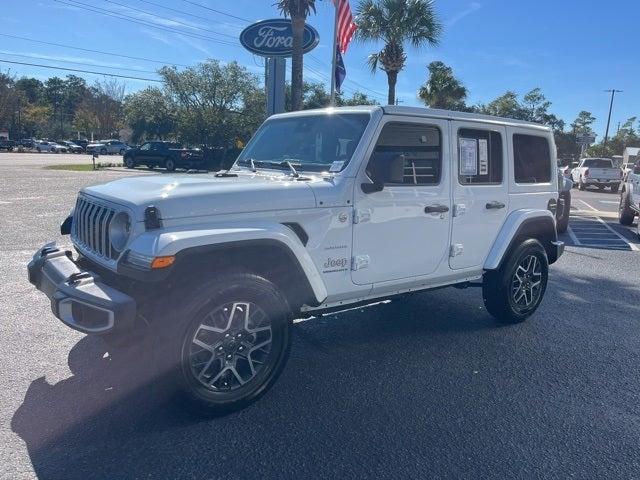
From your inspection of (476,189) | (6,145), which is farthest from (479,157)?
(6,145)

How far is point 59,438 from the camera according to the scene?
2.99m

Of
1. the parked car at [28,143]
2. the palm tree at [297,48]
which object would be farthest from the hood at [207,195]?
the parked car at [28,143]

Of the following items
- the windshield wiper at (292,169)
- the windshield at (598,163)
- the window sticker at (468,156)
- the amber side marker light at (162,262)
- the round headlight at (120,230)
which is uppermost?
the windshield at (598,163)

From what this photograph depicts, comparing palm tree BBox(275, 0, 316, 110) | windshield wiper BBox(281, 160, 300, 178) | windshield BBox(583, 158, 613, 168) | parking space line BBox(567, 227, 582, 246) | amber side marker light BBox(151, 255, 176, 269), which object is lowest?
parking space line BBox(567, 227, 582, 246)

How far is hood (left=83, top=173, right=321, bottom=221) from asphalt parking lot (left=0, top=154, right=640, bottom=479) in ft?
3.69

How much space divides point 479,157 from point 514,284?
136 centimetres

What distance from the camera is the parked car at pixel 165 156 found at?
29.8 meters

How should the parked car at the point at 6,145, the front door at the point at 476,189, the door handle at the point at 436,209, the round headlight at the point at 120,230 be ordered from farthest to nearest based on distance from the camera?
1. the parked car at the point at 6,145
2. the front door at the point at 476,189
3. the door handle at the point at 436,209
4. the round headlight at the point at 120,230

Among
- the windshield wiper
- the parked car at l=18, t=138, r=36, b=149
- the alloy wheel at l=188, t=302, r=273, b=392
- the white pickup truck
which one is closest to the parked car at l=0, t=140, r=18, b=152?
the parked car at l=18, t=138, r=36, b=149

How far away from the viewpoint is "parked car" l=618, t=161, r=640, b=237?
38.1ft

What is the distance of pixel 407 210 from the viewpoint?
13.4 ft

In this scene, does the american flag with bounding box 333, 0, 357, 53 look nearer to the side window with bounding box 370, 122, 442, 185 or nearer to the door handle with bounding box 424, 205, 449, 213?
the side window with bounding box 370, 122, 442, 185

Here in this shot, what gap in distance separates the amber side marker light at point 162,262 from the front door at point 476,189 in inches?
100

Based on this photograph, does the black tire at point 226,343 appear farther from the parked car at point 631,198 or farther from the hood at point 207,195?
the parked car at point 631,198
